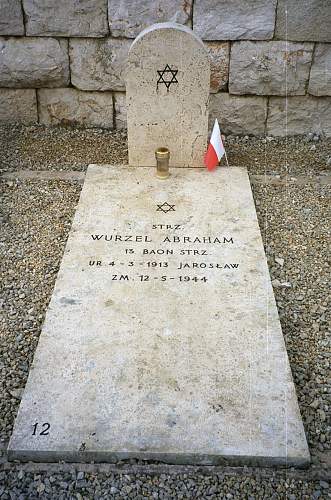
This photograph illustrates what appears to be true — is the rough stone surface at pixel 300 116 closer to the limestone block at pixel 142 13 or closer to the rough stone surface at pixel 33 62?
the limestone block at pixel 142 13

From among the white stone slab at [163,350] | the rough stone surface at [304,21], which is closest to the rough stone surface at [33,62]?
the white stone slab at [163,350]

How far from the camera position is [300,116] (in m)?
5.10

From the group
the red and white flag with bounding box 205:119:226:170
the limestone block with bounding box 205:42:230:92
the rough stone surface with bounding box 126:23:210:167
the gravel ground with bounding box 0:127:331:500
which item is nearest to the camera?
the gravel ground with bounding box 0:127:331:500

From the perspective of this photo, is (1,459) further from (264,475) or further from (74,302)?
(264,475)

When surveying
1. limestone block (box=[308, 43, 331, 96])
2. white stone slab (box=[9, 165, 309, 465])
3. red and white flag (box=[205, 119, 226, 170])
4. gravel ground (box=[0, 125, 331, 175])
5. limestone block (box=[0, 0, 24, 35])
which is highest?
limestone block (box=[0, 0, 24, 35])

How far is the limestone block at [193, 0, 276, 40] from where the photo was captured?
4602 millimetres

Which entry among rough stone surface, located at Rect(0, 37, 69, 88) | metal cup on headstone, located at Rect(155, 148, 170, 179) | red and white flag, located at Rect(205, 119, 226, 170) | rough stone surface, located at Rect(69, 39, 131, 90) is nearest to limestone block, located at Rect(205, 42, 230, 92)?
rough stone surface, located at Rect(69, 39, 131, 90)

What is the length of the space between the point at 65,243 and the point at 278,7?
270 centimetres

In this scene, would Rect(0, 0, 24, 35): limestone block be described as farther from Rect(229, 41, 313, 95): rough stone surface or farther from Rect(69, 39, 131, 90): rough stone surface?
Rect(229, 41, 313, 95): rough stone surface

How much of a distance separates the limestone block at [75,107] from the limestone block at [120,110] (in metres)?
0.05

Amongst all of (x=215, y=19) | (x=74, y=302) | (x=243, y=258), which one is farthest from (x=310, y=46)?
(x=74, y=302)

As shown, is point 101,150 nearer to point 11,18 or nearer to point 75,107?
point 75,107

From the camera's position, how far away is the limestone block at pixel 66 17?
15.4ft

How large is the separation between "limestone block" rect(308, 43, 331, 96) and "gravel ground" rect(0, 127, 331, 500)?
1.51 feet
